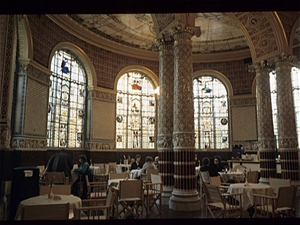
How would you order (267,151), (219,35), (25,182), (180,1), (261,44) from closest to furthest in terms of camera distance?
(180,1), (25,182), (267,151), (261,44), (219,35)

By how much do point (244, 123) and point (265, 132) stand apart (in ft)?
18.7

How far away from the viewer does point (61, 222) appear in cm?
187

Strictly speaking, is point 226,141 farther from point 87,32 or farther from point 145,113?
point 87,32

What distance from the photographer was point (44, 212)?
3.30m

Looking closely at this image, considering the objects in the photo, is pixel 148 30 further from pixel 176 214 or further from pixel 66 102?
pixel 176 214

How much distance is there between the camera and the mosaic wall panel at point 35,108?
1003 cm

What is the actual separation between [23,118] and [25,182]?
4.72 m

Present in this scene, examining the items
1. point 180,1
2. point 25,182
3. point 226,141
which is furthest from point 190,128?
point 226,141

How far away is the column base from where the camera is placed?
671 cm

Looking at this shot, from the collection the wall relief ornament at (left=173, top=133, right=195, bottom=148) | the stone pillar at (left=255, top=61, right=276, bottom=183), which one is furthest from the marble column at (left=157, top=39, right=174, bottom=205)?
the stone pillar at (left=255, top=61, right=276, bottom=183)

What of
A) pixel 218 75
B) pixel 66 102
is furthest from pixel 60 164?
pixel 218 75

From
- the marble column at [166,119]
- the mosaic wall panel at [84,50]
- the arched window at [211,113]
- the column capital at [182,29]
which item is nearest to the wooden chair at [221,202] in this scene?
the marble column at [166,119]

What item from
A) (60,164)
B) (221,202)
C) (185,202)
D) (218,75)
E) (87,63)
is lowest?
(185,202)

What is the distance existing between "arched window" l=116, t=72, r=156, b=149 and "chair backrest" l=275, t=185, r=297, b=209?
1106 cm
